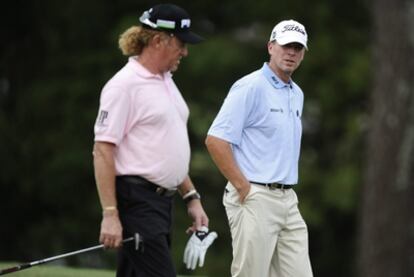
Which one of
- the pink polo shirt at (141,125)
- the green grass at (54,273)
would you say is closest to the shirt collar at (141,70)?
the pink polo shirt at (141,125)

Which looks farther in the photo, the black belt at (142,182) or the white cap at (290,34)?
the white cap at (290,34)

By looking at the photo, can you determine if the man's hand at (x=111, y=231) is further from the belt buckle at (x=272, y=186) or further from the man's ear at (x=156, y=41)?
the belt buckle at (x=272, y=186)

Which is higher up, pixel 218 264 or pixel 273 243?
pixel 273 243

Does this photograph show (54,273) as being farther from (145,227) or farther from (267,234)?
(145,227)

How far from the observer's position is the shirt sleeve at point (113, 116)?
6.82 m

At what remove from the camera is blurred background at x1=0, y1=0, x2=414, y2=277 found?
62.9 feet

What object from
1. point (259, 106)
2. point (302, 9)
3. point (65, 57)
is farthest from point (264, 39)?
point (259, 106)

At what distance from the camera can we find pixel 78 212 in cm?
2022

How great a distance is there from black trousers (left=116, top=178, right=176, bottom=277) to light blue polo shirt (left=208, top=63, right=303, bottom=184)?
65cm

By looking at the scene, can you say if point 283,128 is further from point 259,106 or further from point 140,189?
point 140,189

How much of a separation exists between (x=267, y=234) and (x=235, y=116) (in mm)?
598

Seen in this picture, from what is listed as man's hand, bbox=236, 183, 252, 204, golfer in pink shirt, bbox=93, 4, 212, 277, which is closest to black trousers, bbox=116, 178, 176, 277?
golfer in pink shirt, bbox=93, 4, 212, 277

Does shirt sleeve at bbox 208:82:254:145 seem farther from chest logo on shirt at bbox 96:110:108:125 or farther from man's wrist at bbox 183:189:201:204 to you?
chest logo on shirt at bbox 96:110:108:125

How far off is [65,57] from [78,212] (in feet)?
6.75
